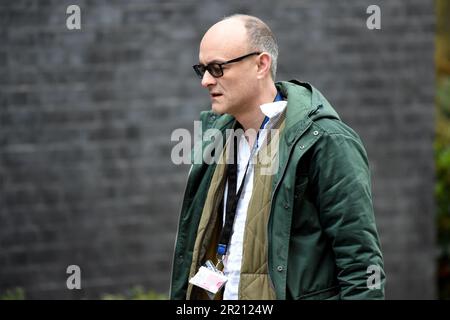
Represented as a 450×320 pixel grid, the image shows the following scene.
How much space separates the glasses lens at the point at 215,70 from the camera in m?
3.51

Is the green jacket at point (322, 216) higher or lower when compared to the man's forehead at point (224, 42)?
lower

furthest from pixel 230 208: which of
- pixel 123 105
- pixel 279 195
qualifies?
pixel 123 105

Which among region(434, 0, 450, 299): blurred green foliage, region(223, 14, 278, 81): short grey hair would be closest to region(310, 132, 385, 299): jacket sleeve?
region(223, 14, 278, 81): short grey hair

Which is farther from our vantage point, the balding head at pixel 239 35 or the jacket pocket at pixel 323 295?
the balding head at pixel 239 35

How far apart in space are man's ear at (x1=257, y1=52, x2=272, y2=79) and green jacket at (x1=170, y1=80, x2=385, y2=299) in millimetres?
258

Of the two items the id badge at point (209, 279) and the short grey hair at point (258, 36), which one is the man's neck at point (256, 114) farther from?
the id badge at point (209, 279)

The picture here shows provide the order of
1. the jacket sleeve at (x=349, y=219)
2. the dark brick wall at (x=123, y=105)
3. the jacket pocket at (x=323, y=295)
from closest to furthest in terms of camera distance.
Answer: the jacket sleeve at (x=349, y=219)
the jacket pocket at (x=323, y=295)
the dark brick wall at (x=123, y=105)

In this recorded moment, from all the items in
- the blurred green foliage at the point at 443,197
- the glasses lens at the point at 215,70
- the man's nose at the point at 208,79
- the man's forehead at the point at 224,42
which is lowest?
the blurred green foliage at the point at 443,197

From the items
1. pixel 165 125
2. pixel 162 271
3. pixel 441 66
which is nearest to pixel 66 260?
pixel 162 271

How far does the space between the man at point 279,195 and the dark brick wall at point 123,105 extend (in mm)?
2899

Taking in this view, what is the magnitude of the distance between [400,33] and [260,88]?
12.5 ft

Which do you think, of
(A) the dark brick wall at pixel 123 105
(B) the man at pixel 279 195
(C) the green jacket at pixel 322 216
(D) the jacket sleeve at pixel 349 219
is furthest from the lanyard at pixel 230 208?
(A) the dark brick wall at pixel 123 105

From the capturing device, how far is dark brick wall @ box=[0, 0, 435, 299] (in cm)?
636

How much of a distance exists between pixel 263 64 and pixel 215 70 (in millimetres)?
233
